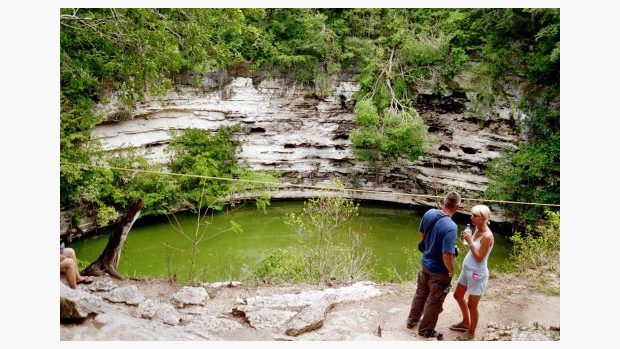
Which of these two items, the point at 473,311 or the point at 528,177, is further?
the point at 528,177

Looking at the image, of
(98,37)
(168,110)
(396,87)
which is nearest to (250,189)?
(168,110)

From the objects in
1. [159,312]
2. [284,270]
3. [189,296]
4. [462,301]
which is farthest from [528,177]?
[159,312]

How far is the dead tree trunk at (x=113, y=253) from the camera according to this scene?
6.33m

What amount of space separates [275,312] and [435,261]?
186 cm

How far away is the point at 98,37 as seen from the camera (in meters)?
7.01

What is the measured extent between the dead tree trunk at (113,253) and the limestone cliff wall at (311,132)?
26.6 ft

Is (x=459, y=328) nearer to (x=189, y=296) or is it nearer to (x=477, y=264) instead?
(x=477, y=264)

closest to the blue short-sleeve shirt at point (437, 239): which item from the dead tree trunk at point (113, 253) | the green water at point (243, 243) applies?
the dead tree trunk at point (113, 253)

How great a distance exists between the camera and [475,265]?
429cm

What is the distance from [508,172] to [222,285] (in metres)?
9.62

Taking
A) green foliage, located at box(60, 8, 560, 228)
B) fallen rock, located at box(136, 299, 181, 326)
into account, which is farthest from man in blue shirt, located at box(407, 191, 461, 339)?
green foliage, located at box(60, 8, 560, 228)

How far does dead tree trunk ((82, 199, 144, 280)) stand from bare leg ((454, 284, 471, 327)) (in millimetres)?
4320

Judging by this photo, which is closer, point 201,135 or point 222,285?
point 222,285

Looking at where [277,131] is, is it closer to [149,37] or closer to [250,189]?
[250,189]
